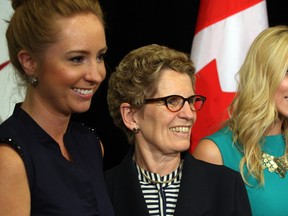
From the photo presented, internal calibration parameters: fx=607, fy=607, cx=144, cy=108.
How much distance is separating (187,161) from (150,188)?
0.54 feet

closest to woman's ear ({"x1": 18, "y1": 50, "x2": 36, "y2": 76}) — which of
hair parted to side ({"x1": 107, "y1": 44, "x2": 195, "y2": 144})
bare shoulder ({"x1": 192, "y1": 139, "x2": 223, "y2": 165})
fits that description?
hair parted to side ({"x1": 107, "y1": 44, "x2": 195, "y2": 144})

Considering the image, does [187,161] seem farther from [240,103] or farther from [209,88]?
[209,88]

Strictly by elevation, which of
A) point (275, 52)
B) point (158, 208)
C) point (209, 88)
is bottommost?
point (158, 208)

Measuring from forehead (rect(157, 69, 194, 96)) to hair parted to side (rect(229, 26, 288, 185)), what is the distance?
21.3 inches

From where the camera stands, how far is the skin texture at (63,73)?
5.50ft

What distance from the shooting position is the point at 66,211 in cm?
176

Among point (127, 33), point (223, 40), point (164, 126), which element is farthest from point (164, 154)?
point (127, 33)

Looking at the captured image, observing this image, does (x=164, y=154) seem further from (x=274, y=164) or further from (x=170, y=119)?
(x=274, y=164)

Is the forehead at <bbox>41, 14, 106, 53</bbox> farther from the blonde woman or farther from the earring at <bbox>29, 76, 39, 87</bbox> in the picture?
the earring at <bbox>29, 76, 39, 87</bbox>

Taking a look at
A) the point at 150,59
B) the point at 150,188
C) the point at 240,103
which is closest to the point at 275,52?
the point at 240,103

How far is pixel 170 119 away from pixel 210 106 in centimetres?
117

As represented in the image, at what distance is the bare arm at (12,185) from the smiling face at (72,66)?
0.71 ft

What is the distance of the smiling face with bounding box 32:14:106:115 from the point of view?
5.69 feet

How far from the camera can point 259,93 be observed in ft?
8.40
